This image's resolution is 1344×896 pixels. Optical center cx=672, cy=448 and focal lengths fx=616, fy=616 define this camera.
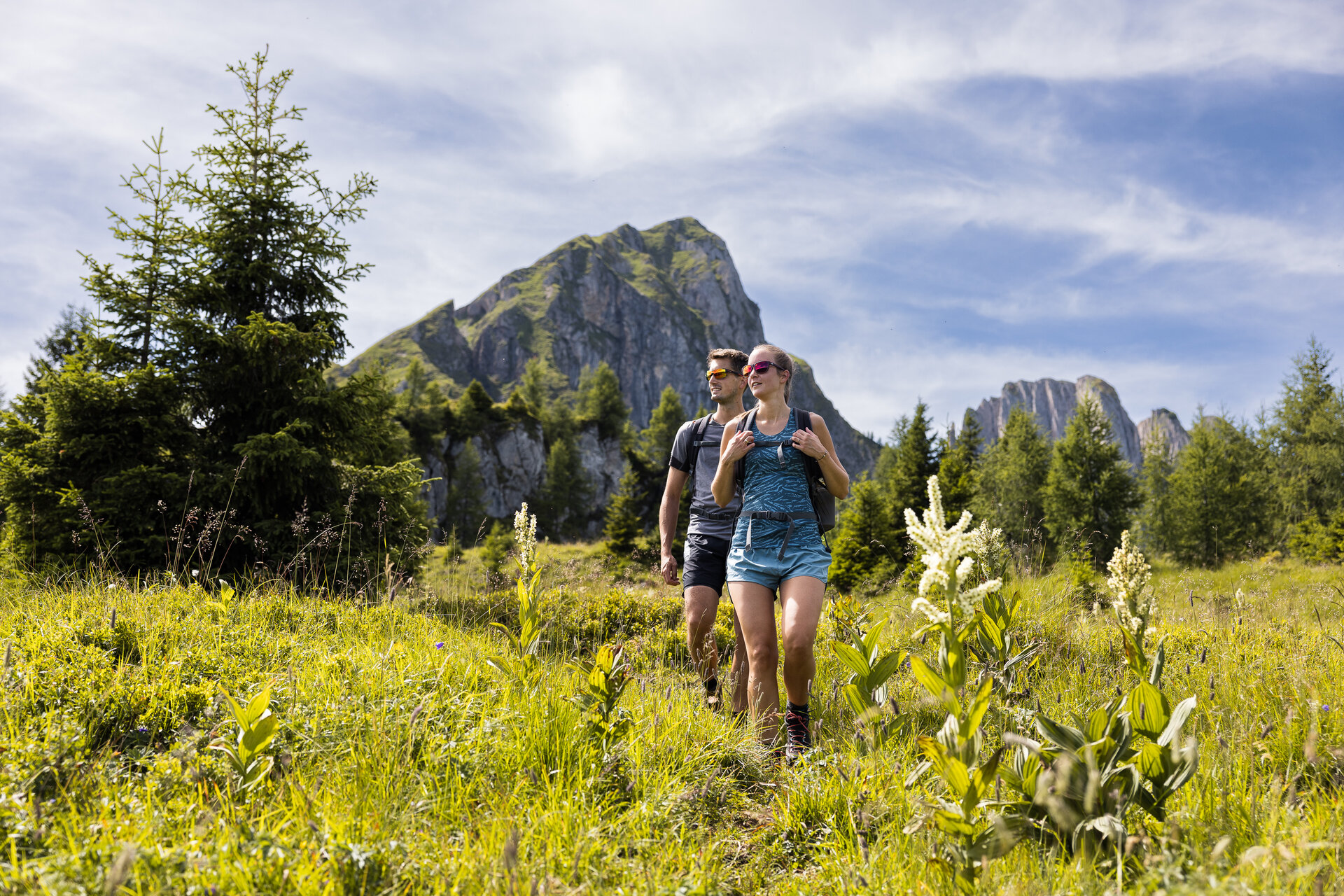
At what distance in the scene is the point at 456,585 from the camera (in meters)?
8.25

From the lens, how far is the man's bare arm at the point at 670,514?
14.9 ft

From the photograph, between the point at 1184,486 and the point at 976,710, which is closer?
the point at 976,710

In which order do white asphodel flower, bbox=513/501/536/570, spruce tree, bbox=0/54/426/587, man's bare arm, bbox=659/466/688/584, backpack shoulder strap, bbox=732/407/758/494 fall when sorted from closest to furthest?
white asphodel flower, bbox=513/501/536/570 < backpack shoulder strap, bbox=732/407/758/494 < man's bare arm, bbox=659/466/688/584 < spruce tree, bbox=0/54/426/587

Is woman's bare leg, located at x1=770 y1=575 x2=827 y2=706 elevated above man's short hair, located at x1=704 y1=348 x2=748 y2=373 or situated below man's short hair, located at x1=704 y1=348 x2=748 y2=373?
below

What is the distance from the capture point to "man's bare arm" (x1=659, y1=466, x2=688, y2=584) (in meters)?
4.55

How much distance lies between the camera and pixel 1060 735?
2326 mm

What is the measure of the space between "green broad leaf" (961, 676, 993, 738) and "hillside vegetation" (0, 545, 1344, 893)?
0.48 meters

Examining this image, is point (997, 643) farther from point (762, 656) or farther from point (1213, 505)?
point (1213, 505)

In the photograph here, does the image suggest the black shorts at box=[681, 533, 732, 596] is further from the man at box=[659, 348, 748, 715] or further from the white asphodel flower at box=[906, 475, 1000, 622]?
the white asphodel flower at box=[906, 475, 1000, 622]

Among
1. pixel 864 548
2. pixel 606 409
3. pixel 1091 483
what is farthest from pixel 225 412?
pixel 606 409

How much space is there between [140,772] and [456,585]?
5.79 m

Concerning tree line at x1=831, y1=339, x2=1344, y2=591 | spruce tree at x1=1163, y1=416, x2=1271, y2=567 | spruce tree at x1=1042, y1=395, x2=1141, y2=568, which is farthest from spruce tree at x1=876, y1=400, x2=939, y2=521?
spruce tree at x1=1163, y1=416, x2=1271, y2=567

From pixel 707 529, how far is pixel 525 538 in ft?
4.74

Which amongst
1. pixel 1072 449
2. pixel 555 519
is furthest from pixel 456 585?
pixel 555 519
